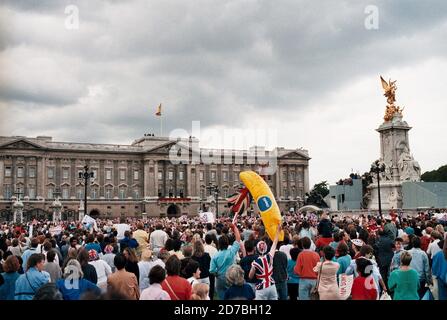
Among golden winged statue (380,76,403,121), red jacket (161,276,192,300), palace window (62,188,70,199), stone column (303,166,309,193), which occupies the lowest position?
red jacket (161,276,192,300)

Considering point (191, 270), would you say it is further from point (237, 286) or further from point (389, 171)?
point (389, 171)

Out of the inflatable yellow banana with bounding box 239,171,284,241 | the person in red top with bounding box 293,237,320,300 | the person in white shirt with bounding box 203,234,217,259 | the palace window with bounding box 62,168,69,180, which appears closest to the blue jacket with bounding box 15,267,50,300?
the inflatable yellow banana with bounding box 239,171,284,241

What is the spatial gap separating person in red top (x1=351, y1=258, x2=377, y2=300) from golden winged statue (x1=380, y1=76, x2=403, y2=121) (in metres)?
46.5

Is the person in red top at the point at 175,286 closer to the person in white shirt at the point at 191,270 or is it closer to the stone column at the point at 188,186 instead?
the person in white shirt at the point at 191,270

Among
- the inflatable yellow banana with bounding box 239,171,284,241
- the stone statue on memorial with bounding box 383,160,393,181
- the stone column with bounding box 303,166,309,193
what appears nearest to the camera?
the inflatable yellow banana with bounding box 239,171,284,241

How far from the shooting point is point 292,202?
117375mm

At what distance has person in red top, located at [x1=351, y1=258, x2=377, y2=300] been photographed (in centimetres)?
788

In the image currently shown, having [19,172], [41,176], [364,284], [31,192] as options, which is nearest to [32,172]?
[41,176]

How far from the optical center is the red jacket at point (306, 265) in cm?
977

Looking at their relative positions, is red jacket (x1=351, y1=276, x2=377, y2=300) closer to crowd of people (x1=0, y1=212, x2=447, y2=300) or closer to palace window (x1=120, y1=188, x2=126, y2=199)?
crowd of people (x1=0, y1=212, x2=447, y2=300)

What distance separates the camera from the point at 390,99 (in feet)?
175
